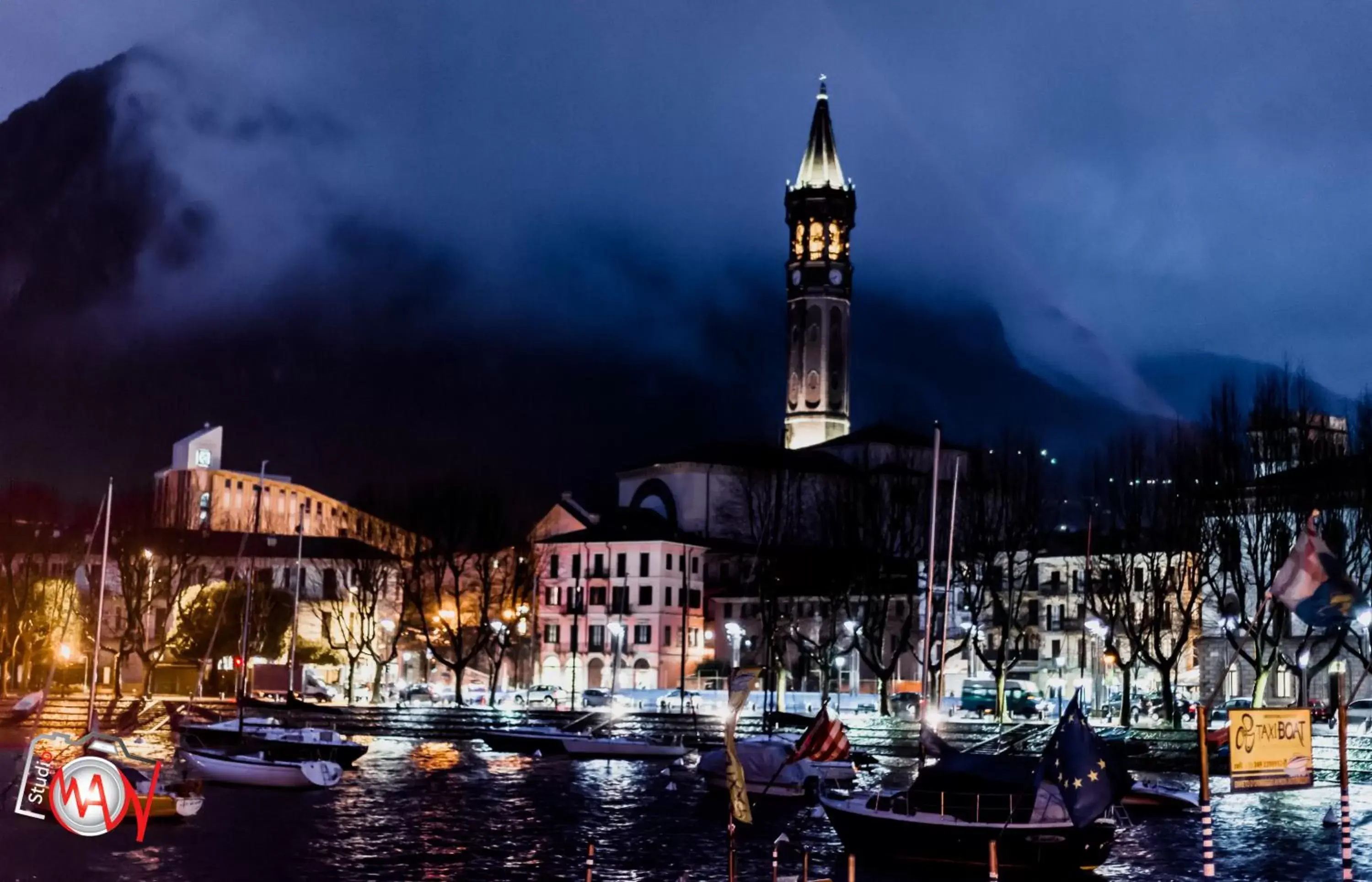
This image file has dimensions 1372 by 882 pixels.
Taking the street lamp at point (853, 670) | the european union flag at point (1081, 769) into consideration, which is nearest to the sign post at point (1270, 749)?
the european union flag at point (1081, 769)

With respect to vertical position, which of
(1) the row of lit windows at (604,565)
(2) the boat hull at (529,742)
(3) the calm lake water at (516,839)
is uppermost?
(1) the row of lit windows at (604,565)

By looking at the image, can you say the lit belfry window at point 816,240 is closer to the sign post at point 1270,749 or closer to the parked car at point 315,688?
the parked car at point 315,688

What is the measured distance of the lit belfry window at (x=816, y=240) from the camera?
163375 mm

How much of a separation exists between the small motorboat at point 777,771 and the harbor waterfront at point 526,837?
950 mm

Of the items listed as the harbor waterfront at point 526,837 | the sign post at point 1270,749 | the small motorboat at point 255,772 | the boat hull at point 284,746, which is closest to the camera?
the sign post at point 1270,749

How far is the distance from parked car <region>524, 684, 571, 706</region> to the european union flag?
6494cm

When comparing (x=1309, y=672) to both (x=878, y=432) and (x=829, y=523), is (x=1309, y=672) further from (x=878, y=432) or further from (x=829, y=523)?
(x=878, y=432)

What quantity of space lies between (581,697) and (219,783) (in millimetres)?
46499

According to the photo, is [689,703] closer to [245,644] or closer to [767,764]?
[245,644]

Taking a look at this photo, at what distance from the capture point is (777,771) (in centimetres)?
5462

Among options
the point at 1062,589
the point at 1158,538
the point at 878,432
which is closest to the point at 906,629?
the point at 1158,538

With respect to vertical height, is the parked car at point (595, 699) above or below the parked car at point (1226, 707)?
below

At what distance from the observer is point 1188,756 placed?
66125 millimetres

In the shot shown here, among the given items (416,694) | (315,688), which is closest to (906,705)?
(416,694)
